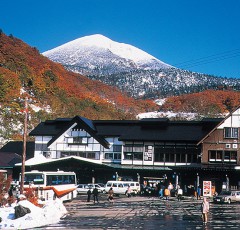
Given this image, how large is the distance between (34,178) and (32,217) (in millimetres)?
13794

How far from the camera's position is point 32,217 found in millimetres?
21641

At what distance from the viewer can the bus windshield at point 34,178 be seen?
115 feet

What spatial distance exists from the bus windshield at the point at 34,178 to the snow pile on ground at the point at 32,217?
8996mm

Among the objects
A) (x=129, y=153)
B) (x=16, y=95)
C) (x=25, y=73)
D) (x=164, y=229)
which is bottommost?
(x=164, y=229)

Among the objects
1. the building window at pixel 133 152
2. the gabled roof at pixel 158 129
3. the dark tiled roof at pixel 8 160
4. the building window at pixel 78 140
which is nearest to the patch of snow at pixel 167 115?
the gabled roof at pixel 158 129

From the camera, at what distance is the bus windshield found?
115ft

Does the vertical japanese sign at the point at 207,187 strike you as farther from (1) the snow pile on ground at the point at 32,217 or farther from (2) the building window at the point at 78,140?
(1) the snow pile on ground at the point at 32,217

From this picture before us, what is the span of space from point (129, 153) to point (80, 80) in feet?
364

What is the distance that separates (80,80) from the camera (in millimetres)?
164375

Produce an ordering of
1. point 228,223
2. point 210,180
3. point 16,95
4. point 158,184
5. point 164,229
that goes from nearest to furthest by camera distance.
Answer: point 164,229 → point 228,223 → point 210,180 → point 158,184 → point 16,95

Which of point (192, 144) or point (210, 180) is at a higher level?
point (192, 144)

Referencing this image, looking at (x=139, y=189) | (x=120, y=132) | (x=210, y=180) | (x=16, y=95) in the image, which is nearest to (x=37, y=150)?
(x=120, y=132)

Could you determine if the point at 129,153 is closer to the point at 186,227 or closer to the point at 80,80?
the point at 186,227

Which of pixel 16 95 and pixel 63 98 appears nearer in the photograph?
pixel 16 95
